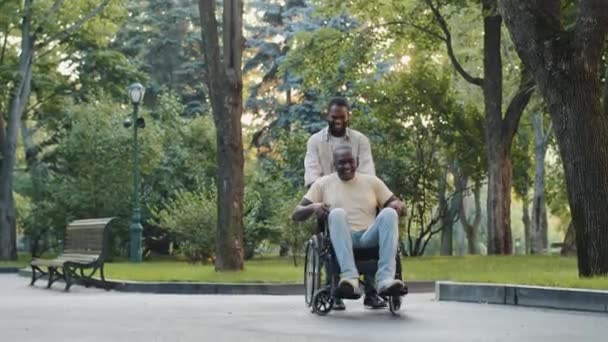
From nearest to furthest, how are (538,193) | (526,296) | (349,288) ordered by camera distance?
(349,288) → (526,296) → (538,193)

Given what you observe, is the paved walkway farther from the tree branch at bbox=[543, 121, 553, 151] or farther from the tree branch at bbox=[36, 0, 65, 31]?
the tree branch at bbox=[543, 121, 553, 151]

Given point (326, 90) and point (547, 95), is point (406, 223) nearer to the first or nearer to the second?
point (326, 90)

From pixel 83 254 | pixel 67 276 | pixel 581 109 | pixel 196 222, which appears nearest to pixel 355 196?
pixel 581 109

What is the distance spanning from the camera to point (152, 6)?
52.7 m

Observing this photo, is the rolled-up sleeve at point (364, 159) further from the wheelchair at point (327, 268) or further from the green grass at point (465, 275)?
the green grass at point (465, 275)

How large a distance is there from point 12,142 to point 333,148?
1078 inches

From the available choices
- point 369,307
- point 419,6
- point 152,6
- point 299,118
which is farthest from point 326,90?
point 369,307

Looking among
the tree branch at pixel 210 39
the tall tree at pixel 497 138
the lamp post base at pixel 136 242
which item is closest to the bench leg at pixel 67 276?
the tree branch at pixel 210 39

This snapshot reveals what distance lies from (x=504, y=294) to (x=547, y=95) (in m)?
2.69

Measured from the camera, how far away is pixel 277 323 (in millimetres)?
10047

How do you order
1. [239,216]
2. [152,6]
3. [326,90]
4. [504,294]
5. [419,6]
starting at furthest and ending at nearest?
[152,6] < [326,90] < [419,6] < [239,216] < [504,294]

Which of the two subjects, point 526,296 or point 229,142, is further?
point 229,142

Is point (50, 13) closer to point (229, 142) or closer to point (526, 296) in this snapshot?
point (229, 142)

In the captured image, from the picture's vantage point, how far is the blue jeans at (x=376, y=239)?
404 inches
